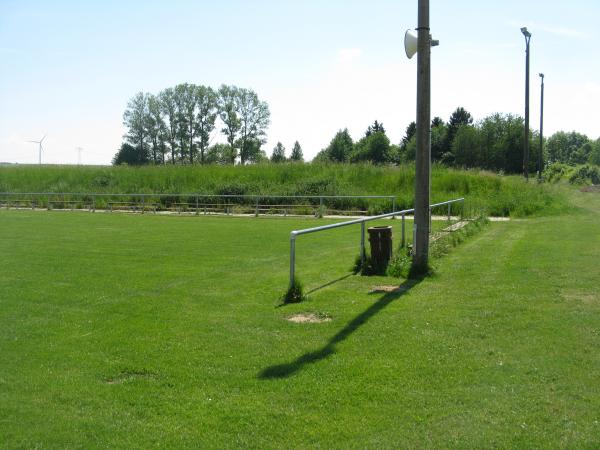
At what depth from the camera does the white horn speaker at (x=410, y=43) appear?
32.7 feet

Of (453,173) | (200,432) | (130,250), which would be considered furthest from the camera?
(453,173)

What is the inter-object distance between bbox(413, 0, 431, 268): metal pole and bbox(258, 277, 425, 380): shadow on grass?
185 cm

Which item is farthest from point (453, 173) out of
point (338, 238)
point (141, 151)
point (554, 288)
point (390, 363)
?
point (141, 151)

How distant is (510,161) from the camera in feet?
248

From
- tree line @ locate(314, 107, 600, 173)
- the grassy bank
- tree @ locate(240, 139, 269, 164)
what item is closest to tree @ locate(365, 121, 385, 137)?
tree line @ locate(314, 107, 600, 173)

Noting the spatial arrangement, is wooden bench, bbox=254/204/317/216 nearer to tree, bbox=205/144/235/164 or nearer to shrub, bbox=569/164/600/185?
shrub, bbox=569/164/600/185

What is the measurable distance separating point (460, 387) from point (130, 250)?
1115 centimetres

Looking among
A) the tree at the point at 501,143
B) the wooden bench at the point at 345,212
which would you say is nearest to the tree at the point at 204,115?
the tree at the point at 501,143

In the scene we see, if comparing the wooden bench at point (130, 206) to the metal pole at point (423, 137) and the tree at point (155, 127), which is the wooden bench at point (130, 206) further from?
the tree at point (155, 127)

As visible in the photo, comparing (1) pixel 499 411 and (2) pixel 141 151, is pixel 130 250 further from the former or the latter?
(2) pixel 141 151

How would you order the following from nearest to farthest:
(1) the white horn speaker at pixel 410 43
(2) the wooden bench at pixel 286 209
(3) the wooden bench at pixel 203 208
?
1. (1) the white horn speaker at pixel 410 43
2. (2) the wooden bench at pixel 286 209
3. (3) the wooden bench at pixel 203 208

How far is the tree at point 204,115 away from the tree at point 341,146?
75.3ft

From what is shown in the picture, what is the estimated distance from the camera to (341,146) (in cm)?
10862

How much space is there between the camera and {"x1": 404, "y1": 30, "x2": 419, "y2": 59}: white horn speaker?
9.96 metres
